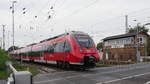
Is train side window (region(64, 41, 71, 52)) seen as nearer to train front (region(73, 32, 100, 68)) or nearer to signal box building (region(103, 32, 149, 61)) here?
train front (region(73, 32, 100, 68))

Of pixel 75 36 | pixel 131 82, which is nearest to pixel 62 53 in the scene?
pixel 75 36

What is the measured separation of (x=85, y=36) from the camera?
68.7 feet

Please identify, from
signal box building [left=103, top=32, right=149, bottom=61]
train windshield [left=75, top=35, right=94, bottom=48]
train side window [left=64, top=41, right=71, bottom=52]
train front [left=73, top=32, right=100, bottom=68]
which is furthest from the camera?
signal box building [left=103, top=32, right=149, bottom=61]

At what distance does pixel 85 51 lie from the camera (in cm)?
1955

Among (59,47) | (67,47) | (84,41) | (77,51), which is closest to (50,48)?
(59,47)

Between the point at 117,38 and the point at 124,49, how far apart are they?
4.19 m

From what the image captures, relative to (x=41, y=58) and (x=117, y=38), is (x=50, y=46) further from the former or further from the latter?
(x=117, y=38)

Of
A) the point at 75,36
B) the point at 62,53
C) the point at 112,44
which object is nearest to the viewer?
the point at 75,36

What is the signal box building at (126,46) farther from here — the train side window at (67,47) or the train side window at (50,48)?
the train side window at (67,47)

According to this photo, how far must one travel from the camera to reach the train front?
19188 mm

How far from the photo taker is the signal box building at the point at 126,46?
2037 inches

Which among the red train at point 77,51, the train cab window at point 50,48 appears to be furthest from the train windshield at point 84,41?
the train cab window at point 50,48

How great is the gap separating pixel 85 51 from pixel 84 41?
43.6 inches

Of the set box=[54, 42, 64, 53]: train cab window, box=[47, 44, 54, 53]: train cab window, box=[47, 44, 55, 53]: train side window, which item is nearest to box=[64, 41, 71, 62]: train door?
box=[54, 42, 64, 53]: train cab window
